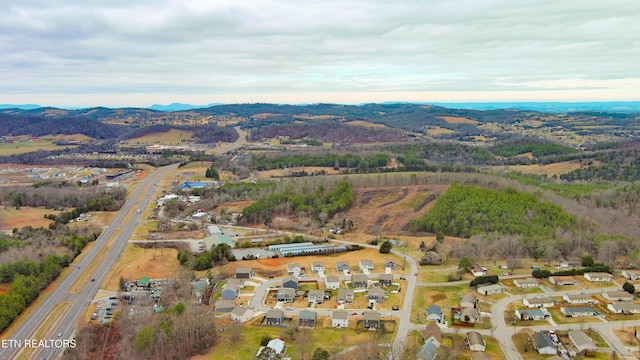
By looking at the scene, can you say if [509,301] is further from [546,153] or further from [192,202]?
[546,153]

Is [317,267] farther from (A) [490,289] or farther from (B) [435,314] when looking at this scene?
(A) [490,289]

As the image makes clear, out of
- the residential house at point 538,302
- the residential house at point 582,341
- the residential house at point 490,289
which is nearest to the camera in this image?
the residential house at point 582,341

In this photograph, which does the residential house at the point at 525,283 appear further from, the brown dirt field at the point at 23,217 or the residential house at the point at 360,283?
the brown dirt field at the point at 23,217

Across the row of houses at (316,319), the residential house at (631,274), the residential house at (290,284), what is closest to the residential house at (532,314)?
the row of houses at (316,319)

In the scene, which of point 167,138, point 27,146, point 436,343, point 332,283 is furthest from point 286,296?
point 27,146

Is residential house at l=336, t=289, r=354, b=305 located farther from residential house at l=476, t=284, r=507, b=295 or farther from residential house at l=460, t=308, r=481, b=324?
residential house at l=476, t=284, r=507, b=295

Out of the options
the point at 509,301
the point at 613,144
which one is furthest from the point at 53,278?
the point at 613,144
